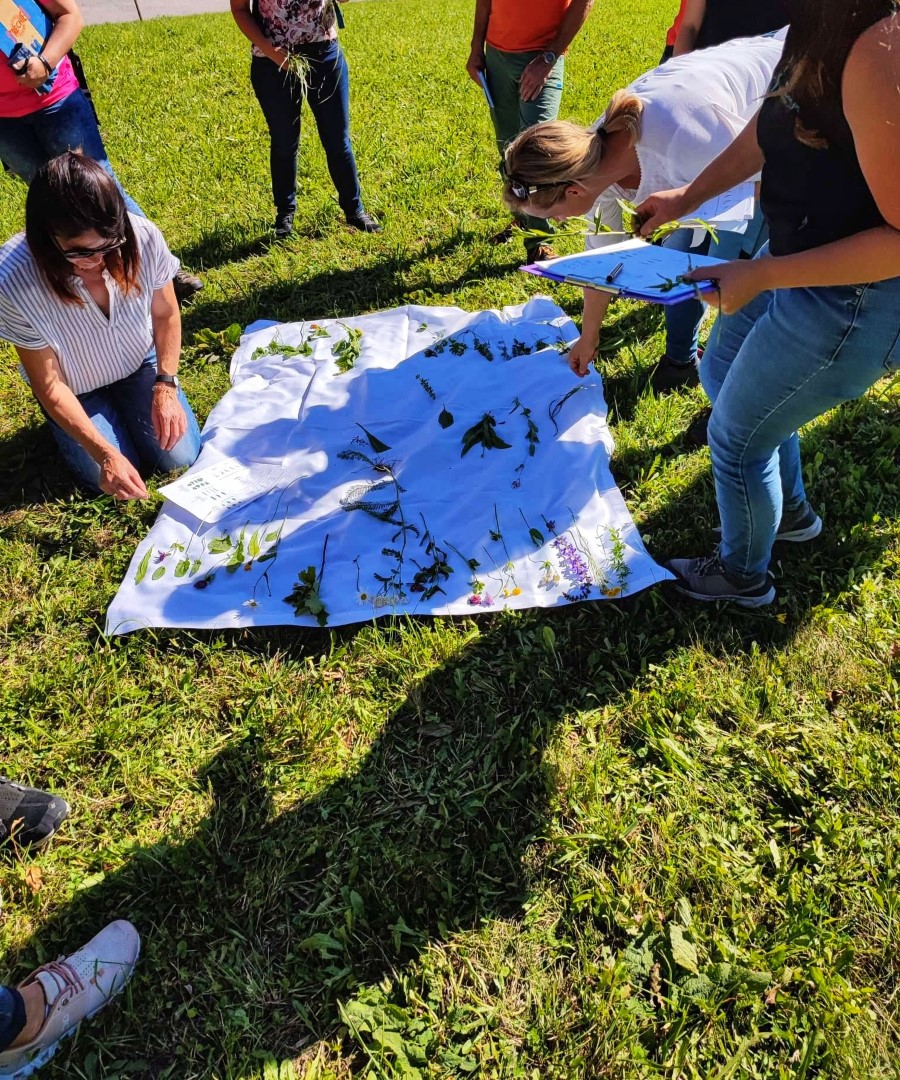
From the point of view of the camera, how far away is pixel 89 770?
2246 mm

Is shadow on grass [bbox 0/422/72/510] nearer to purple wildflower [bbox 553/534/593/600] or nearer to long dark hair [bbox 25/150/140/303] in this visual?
long dark hair [bbox 25/150/140/303]

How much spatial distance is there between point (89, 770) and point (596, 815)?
151 centimetres

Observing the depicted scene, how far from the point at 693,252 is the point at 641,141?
65 cm

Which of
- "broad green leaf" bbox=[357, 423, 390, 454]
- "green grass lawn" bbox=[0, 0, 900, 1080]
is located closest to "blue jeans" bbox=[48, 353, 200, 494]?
"green grass lawn" bbox=[0, 0, 900, 1080]

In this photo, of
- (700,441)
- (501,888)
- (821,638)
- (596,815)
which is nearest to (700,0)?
(700,441)

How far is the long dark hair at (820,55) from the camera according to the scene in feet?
4.05

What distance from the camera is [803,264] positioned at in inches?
61.5

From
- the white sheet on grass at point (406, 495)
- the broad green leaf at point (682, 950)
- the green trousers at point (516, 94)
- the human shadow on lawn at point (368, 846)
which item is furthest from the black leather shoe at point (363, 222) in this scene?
the broad green leaf at point (682, 950)

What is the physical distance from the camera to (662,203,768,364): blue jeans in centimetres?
295

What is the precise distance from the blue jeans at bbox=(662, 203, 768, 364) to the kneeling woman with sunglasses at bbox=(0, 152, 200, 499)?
6.73 feet

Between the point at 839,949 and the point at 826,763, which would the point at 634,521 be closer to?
the point at 826,763

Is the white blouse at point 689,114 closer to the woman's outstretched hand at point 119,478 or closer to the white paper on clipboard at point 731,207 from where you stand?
the white paper on clipboard at point 731,207

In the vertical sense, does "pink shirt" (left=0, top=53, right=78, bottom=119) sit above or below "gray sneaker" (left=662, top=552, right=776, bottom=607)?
above

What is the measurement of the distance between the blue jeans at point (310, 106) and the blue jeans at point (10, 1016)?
4.24 meters
